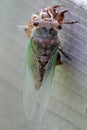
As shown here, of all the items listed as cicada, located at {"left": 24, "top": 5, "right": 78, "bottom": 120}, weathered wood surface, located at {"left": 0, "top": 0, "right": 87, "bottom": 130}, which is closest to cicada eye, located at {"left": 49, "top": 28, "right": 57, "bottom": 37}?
cicada, located at {"left": 24, "top": 5, "right": 78, "bottom": 120}

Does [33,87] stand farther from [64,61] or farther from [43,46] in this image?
[64,61]

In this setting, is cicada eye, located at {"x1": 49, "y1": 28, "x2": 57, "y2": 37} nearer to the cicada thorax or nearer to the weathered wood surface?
the cicada thorax

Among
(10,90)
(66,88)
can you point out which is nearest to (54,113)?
(66,88)

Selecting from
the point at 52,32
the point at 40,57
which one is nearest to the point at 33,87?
the point at 40,57

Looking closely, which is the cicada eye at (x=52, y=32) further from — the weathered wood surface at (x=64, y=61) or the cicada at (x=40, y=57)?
the weathered wood surface at (x=64, y=61)

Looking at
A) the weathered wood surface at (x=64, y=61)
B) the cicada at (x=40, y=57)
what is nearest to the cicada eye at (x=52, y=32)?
the cicada at (x=40, y=57)

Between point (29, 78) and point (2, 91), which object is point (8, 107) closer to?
point (2, 91)
